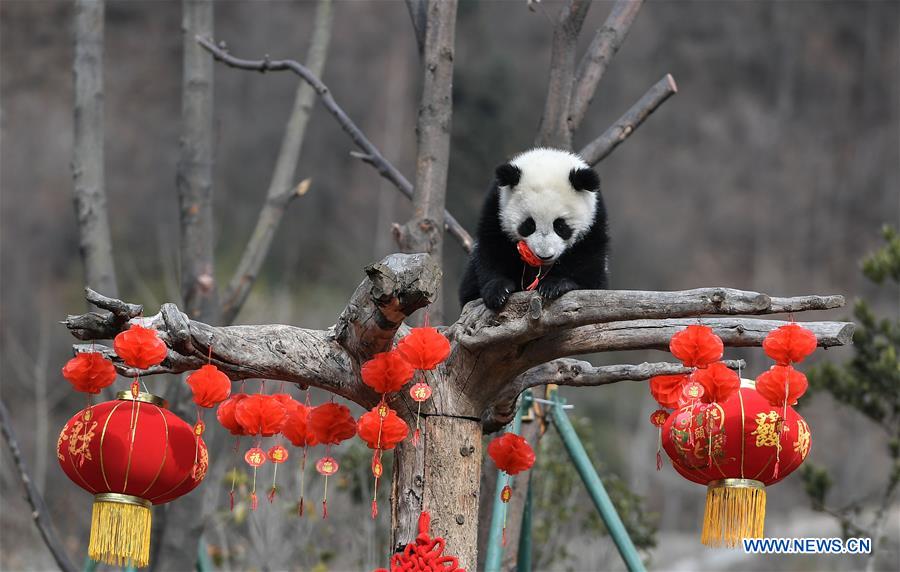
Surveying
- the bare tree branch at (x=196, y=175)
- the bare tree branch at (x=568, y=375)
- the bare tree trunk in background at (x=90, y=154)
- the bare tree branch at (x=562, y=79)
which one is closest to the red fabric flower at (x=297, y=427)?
the bare tree branch at (x=568, y=375)

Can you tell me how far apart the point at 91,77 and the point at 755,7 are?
18000 mm

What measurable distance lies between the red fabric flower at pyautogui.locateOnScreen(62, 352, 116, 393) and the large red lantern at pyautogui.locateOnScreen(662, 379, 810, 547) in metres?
1.78

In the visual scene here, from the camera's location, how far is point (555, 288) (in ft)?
10.2

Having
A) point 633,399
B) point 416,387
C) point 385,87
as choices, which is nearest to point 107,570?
point 416,387

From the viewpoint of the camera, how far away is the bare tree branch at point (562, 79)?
4938 millimetres

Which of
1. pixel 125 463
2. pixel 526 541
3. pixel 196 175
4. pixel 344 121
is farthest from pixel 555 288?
pixel 196 175

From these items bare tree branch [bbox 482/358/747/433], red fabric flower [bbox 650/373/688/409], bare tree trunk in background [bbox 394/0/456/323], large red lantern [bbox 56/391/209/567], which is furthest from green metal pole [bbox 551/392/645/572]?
large red lantern [bbox 56/391/209/567]

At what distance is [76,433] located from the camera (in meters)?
3.13

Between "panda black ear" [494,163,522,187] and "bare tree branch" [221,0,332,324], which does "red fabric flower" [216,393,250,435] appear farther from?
"bare tree branch" [221,0,332,324]

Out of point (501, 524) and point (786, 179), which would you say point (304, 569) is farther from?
point (786, 179)

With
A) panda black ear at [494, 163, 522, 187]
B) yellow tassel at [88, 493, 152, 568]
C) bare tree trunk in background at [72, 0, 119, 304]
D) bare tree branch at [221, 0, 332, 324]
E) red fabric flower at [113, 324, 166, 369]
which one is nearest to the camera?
red fabric flower at [113, 324, 166, 369]

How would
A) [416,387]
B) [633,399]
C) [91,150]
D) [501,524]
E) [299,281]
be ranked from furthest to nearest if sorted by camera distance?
1. [633,399]
2. [299,281]
3. [91,150]
4. [501,524]
5. [416,387]

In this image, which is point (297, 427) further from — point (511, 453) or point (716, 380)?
point (716, 380)

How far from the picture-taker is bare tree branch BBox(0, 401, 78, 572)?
4891 millimetres
